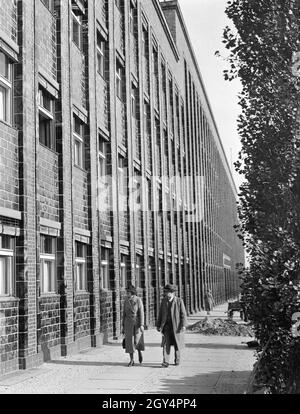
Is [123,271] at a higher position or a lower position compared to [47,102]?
lower

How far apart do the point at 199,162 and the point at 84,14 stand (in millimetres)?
32279

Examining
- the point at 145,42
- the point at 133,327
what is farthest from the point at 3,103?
the point at 145,42

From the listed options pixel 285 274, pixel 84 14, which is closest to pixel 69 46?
pixel 84 14

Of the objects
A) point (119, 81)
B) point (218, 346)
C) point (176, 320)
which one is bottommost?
point (218, 346)

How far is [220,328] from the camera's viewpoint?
23.8 metres

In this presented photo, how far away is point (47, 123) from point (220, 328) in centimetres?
1174

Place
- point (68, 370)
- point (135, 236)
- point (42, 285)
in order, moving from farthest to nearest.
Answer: point (135, 236), point (42, 285), point (68, 370)

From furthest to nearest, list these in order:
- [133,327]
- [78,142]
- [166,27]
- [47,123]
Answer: [166,27] → [78,142] → [47,123] → [133,327]

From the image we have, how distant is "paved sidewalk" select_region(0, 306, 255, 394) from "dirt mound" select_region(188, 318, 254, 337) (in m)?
6.17

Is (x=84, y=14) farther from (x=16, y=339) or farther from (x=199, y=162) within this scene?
(x=199, y=162)

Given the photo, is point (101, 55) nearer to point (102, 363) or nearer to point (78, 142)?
point (78, 142)

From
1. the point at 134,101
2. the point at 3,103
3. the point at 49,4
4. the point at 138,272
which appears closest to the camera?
the point at 3,103

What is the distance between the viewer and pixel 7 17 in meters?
13.3

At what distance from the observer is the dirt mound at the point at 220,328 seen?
2297 centimetres
